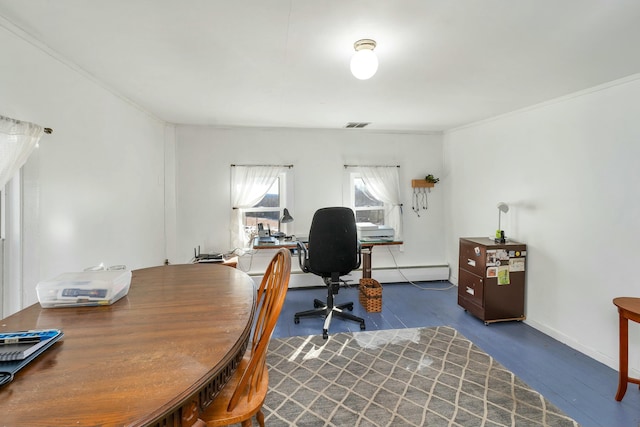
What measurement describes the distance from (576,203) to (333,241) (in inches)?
87.3

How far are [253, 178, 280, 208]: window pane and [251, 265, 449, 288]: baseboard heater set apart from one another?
1.04 meters

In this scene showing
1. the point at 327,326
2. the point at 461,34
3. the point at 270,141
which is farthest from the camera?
the point at 270,141

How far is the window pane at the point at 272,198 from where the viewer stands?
14.2 feet

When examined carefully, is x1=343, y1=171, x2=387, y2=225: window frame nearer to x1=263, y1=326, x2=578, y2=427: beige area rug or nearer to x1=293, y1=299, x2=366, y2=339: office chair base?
x1=293, y1=299, x2=366, y2=339: office chair base

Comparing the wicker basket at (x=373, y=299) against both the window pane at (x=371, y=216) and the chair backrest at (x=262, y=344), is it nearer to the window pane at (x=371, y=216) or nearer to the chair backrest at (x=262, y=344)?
the window pane at (x=371, y=216)

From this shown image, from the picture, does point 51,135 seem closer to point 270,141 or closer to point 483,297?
point 270,141

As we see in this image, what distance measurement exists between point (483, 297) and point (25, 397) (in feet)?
11.3

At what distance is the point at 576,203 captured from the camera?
267 cm

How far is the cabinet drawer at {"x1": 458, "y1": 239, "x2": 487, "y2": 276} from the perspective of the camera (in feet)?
10.3

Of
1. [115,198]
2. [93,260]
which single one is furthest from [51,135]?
[93,260]

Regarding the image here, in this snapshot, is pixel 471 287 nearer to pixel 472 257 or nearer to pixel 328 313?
pixel 472 257

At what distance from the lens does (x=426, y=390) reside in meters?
2.06

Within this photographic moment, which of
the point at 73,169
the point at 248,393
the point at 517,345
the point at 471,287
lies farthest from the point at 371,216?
the point at 248,393

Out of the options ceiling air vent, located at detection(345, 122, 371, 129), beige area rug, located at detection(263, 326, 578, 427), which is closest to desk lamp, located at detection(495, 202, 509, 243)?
beige area rug, located at detection(263, 326, 578, 427)
